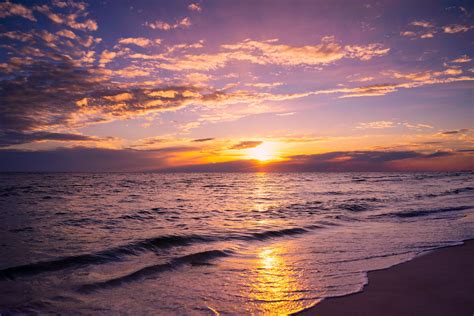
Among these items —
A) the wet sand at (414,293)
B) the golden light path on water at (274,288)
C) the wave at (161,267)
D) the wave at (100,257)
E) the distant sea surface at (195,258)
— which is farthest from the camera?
the wave at (100,257)

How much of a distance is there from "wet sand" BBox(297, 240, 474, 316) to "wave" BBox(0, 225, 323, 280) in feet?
18.7

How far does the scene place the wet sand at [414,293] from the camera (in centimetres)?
502

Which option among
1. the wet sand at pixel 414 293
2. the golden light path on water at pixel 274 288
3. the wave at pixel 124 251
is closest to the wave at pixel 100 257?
the wave at pixel 124 251

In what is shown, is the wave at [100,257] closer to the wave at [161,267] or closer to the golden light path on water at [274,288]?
the wave at [161,267]

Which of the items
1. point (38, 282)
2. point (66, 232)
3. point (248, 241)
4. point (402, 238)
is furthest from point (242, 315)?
point (66, 232)

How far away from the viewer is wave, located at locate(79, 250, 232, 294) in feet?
21.7

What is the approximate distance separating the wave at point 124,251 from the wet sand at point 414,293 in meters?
5.71

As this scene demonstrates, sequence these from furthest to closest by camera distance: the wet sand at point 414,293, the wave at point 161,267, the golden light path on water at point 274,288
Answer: the wave at point 161,267 < the golden light path on water at point 274,288 < the wet sand at point 414,293

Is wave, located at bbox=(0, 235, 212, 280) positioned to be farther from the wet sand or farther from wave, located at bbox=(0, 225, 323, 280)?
the wet sand

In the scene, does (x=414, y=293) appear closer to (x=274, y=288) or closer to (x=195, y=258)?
(x=274, y=288)

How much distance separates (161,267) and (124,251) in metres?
2.21

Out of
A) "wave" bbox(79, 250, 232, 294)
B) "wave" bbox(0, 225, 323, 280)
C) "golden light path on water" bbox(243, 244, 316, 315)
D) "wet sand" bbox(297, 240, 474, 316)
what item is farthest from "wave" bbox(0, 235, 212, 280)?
"wet sand" bbox(297, 240, 474, 316)

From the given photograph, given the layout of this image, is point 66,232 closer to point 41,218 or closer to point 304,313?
point 41,218

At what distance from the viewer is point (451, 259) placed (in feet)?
27.1
